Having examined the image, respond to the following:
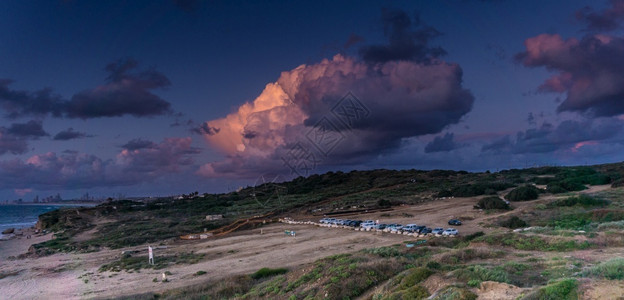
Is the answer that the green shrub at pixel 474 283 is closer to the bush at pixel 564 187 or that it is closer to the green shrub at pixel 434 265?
the green shrub at pixel 434 265

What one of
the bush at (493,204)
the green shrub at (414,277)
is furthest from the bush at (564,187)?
the green shrub at (414,277)

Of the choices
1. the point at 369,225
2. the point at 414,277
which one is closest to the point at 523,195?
the point at 369,225

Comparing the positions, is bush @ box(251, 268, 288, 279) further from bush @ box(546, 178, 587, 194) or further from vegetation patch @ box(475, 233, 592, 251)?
bush @ box(546, 178, 587, 194)

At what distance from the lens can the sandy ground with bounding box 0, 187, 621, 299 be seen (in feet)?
88.0

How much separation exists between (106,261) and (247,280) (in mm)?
21740

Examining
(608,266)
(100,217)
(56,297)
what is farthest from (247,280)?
(100,217)

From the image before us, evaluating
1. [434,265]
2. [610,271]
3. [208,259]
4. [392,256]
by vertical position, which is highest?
[610,271]

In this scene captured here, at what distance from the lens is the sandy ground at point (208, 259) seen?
88.0 ft

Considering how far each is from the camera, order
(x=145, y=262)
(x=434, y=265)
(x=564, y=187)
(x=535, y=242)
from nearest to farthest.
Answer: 1. (x=434, y=265)
2. (x=535, y=242)
3. (x=145, y=262)
4. (x=564, y=187)

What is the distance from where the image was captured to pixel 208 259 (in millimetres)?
33562

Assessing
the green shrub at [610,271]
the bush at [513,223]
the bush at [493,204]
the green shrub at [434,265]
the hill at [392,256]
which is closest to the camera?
the green shrub at [610,271]

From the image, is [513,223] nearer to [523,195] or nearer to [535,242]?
[535,242]

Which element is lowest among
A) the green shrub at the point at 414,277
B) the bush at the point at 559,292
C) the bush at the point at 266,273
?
the bush at the point at 266,273

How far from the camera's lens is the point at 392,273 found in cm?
1627
